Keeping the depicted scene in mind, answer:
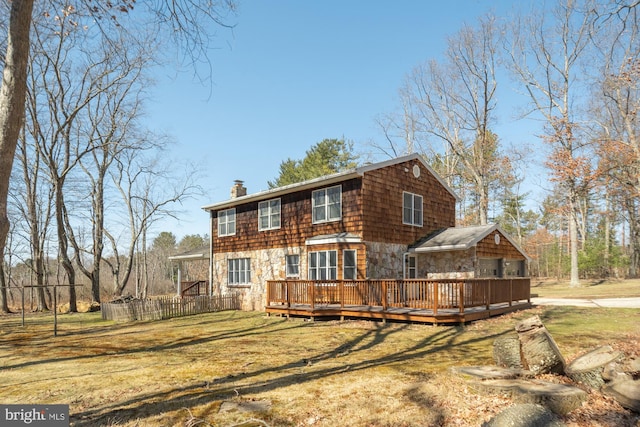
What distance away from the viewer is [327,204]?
17.9m

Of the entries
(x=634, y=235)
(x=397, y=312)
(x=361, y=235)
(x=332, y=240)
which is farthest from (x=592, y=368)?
(x=634, y=235)

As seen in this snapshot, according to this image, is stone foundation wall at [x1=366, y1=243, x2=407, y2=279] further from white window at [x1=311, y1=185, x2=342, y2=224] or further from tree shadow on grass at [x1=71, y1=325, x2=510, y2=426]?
tree shadow on grass at [x1=71, y1=325, x2=510, y2=426]

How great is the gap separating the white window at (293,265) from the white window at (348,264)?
307 cm

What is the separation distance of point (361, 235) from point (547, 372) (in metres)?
9.85

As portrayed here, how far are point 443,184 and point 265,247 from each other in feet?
32.5

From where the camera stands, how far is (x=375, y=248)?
668 inches

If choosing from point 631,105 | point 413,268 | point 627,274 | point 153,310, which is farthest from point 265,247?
point 627,274

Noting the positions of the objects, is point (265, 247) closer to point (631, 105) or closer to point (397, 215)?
point (397, 215)

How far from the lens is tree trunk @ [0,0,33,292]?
4645mm

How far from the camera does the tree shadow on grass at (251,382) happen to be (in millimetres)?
5772

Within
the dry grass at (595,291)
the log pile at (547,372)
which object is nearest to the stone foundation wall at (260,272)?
the log pile at (547,372)

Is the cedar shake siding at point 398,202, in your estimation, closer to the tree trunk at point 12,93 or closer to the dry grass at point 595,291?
the dry grass at point 595,291

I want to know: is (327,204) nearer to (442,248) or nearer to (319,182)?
(319,182)

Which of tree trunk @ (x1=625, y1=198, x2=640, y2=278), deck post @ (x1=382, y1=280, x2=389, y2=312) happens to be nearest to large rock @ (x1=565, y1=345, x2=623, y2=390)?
deck post @ (x1=382, y1=280, x2=389, y2=312)
